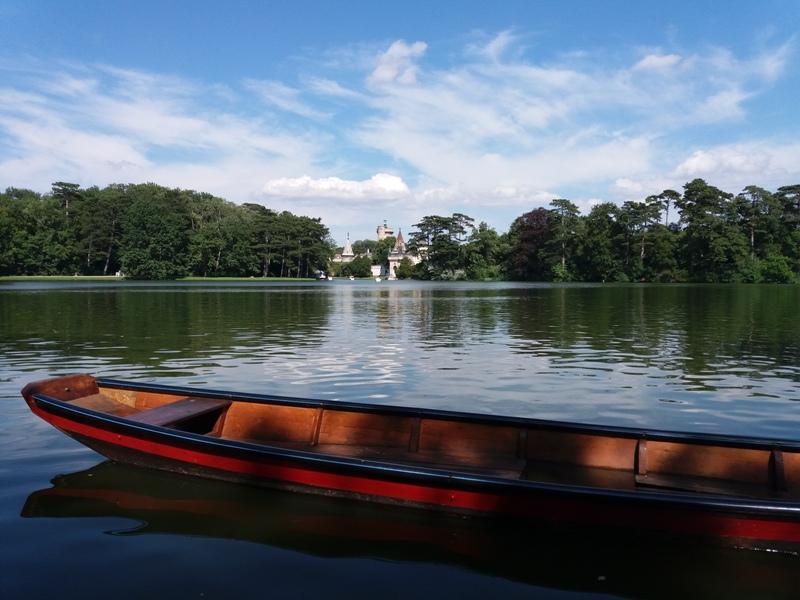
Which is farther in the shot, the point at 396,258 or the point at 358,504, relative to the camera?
the point at 396,258

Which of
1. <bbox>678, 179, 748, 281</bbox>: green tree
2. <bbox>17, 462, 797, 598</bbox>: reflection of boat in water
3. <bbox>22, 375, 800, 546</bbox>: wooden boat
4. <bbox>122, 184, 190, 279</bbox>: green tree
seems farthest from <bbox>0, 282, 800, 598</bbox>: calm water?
<bbox>122, 184, 190, 279</bbox>: green tree

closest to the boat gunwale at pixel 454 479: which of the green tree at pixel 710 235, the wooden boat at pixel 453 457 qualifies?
the wooden boat at pixel 453 457

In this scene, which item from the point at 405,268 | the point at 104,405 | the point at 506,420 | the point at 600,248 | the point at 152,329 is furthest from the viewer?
the point at 405,268

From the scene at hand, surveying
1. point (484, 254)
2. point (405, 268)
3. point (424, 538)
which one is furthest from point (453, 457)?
point (405, 268)

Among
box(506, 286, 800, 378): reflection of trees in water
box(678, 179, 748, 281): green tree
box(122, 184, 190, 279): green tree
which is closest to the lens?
box(506, 286, 800, 378): reflection of trees in water

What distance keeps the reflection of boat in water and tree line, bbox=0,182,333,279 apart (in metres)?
110

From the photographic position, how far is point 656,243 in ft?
334

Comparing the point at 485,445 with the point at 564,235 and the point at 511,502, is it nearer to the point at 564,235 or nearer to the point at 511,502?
the point at 511,502

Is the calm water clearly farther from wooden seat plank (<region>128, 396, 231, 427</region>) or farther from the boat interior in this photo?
the boat interior

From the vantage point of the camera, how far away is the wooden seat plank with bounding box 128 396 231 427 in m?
8.06

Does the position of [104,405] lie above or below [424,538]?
above

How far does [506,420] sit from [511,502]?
185 cm

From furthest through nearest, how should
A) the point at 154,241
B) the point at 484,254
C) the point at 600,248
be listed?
the point at 484,254
the point at 154,241
the point at 600,248

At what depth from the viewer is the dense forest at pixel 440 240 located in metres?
97.1
